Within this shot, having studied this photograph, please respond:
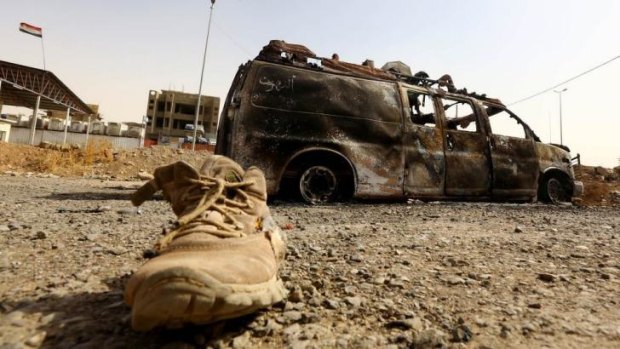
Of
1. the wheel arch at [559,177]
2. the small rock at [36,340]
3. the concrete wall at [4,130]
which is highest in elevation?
the concrete wall at [4,130]

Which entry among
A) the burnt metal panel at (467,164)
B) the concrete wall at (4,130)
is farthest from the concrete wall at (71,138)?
the burnt metal panel at (467,164)

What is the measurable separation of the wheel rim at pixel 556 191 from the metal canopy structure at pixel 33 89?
24974mm

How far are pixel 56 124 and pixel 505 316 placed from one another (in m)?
40.0

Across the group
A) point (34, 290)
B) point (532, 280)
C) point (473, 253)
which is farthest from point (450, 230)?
point (34, 290)

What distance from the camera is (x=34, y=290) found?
4.98 feet

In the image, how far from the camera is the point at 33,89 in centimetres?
2211

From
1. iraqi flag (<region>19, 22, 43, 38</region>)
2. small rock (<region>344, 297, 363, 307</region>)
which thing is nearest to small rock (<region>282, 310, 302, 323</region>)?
small rock (<region>344, 297, 363, 307</region>)

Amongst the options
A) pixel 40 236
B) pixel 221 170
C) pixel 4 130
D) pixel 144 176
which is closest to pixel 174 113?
pixel 4 130

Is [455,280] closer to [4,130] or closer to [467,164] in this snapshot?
[467,164]

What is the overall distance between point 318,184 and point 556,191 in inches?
197

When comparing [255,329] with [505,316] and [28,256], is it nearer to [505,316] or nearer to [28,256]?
[505,316]

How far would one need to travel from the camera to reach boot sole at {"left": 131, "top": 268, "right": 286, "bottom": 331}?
0.89 metres

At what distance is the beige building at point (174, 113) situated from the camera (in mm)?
56750

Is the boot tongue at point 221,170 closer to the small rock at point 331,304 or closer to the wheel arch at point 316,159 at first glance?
the small rock at point 331,304
